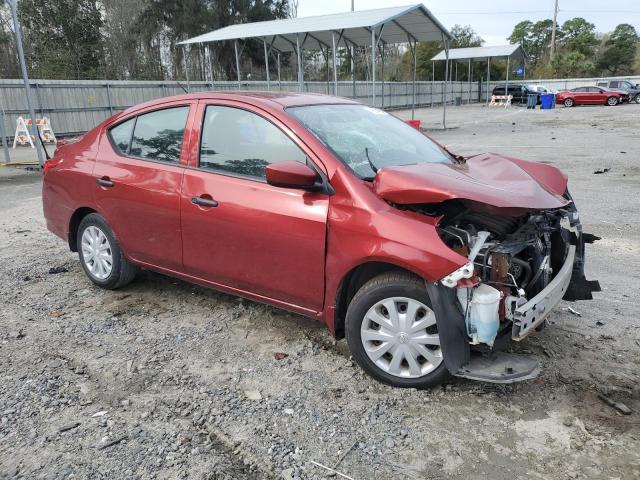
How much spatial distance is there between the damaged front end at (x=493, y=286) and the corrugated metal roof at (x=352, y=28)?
1542 centimetres

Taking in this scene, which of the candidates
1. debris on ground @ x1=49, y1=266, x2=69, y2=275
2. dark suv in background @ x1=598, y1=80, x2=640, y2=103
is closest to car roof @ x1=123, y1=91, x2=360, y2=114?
debris on ground @ x1=49, y1=266, x2=69, y2=275

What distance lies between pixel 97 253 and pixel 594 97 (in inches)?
1492

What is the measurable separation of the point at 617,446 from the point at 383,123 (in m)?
2.59

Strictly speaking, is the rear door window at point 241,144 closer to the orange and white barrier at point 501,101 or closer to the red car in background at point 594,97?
the red car in background at point 594,97

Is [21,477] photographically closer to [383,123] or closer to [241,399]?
[241,399]

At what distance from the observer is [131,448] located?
2639mm

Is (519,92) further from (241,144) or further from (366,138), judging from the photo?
(241,144)

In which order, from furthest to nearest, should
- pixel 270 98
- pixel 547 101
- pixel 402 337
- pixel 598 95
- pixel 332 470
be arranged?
1. pixel 598 95
2. pixel 547 101
3. pixel 270 98
4. pixel 402 337
5. pixel 332 470

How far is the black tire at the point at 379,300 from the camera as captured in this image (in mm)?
2926

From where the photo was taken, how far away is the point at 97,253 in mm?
4598

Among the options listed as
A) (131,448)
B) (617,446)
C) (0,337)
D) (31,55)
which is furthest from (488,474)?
(31,55)

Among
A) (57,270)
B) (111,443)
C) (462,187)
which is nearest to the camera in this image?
(111,443)

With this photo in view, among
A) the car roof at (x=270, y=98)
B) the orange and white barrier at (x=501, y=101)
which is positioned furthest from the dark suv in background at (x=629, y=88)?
the car roof at (x=270, y=98)

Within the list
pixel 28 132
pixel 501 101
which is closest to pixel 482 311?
pixel 28 132
